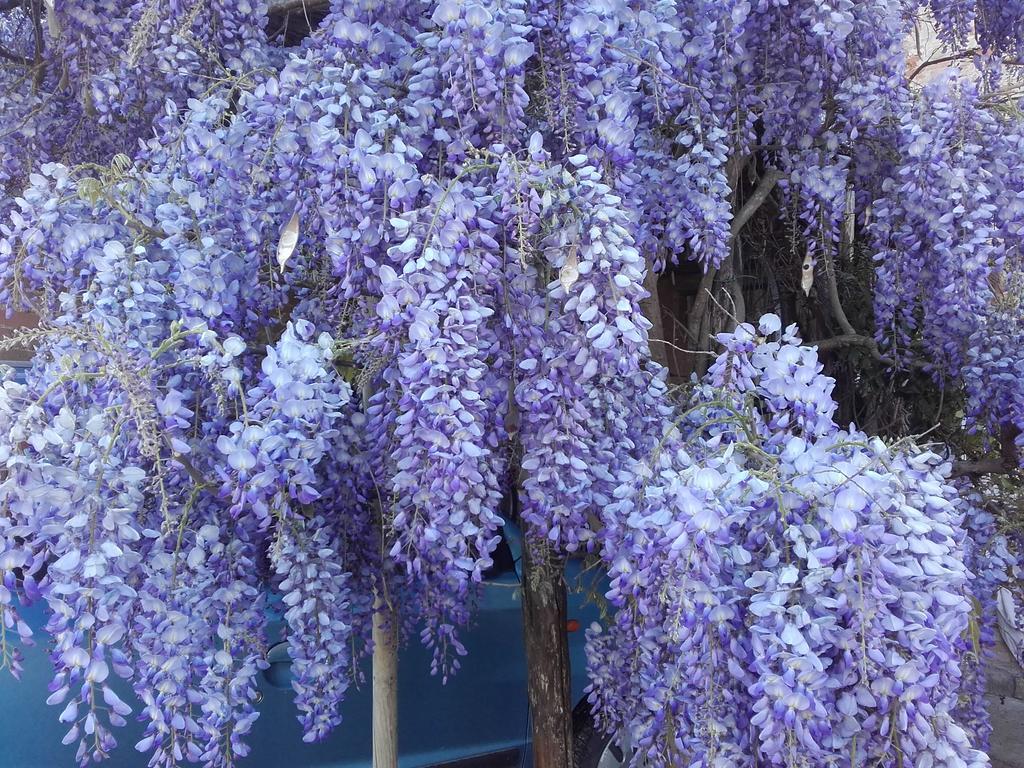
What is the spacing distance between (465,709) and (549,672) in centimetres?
56

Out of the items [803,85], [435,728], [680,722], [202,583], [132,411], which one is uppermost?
[803,85]

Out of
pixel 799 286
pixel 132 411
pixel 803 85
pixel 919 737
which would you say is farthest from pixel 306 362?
pixel 799 286

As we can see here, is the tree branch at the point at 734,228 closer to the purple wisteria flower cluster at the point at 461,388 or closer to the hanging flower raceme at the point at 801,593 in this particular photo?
the purple wisteria flower cluster at the point at 461,388

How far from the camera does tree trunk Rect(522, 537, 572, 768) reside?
2.60 meters

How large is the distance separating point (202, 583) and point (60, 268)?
34.1 inches

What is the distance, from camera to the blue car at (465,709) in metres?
2.68

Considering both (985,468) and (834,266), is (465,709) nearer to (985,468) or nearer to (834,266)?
(985,468)

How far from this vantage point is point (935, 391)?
3789 millimetres

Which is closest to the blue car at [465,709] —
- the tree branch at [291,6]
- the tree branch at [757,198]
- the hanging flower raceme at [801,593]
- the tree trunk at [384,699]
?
the tree trunk at [384,699]

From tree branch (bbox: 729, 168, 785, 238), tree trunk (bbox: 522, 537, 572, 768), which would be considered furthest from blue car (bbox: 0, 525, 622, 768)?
tree branch (bbox: 729, 168, 785, 238)

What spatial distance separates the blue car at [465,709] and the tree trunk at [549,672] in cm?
9

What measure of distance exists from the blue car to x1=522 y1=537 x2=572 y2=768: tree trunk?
0.09 meters

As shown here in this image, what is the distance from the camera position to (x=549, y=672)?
2.63 meters

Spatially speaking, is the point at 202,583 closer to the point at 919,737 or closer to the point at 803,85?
the point at 919,737
